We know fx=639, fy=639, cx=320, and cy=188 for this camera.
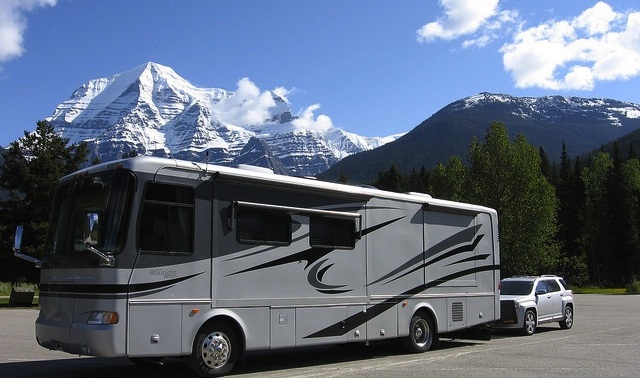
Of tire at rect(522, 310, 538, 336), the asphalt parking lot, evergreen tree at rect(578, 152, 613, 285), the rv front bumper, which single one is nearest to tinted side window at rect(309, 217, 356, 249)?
the asphalt parking lot

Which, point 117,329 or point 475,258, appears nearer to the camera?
point 117,329

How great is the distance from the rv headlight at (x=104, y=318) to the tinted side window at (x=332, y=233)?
3798 millimetres

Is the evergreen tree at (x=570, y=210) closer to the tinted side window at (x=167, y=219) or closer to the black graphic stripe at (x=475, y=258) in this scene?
the black graphic stripe at (x=475, y=258)

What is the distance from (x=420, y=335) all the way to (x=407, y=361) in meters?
1.54

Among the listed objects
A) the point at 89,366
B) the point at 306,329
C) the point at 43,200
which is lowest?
the point at 89,366

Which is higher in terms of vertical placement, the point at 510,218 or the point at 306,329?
the point at 510,218

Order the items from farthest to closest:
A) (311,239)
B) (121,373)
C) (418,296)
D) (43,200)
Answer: (43,200) < (418,296) < (311,239) < (121,373)

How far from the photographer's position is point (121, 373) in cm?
1063

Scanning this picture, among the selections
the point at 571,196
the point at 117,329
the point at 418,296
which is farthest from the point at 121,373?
the point at 571,196

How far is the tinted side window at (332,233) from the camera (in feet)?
37.7

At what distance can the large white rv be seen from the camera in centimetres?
901

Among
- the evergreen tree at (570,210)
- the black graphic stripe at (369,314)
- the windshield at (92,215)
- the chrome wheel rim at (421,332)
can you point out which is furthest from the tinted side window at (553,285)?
the evergreen tree at (570,210)

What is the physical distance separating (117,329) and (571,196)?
84.5 m

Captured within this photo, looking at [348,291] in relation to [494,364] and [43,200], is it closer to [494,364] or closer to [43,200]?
[494,364]
